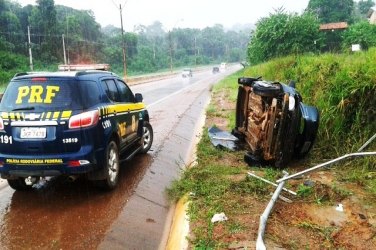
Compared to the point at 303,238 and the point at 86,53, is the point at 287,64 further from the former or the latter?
the point at 86,53

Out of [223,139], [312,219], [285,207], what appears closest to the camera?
[312,219]

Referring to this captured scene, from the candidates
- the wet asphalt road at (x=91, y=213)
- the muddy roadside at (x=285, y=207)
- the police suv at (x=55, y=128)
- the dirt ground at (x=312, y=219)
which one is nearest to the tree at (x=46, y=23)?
the wet asphalt road at (x=91, y=213)

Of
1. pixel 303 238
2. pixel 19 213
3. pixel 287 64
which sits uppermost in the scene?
pixel 287 64

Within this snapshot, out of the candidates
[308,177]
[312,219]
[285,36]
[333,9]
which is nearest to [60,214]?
[312,219]

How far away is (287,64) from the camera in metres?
12.2

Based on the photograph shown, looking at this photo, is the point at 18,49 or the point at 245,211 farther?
the point at 18,49

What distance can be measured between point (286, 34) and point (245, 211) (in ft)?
84.8

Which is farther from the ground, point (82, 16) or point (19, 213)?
point (82, 16)

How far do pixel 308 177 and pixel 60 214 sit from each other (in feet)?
12.1

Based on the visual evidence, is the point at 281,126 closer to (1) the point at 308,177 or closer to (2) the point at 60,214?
(1) the point at 308,177

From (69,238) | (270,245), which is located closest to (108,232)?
(69,238)

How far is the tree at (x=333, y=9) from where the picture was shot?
56000 mm

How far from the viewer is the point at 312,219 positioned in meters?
4.42

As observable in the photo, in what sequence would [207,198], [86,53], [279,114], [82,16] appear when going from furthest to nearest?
[82,16] → [86,53] → [279,114] → [207,198]
